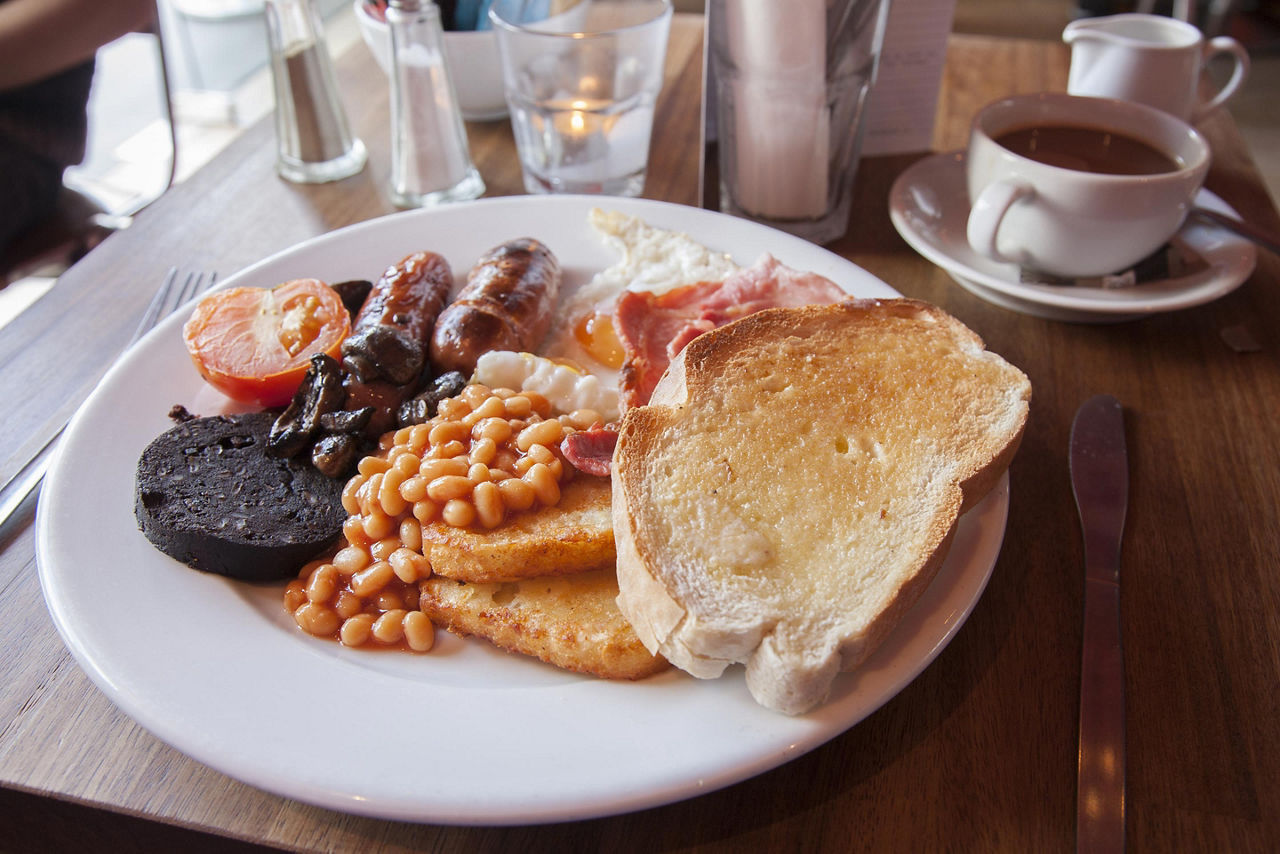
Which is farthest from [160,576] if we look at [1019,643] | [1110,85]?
[1110,85]

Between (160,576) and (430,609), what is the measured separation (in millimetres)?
414

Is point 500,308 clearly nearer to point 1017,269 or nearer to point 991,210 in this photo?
point 991,210

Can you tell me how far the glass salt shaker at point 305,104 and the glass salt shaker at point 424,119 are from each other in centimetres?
27

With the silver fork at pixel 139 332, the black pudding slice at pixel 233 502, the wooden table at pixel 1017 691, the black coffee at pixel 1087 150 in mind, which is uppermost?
the black coffee at pixel 1087 150

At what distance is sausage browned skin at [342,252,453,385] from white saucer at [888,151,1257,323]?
3.71 ft

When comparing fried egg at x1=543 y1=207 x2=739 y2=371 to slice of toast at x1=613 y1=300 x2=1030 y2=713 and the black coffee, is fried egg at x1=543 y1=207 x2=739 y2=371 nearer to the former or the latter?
slice of toast at x1=613 y1=300 x2=1030 y2=713

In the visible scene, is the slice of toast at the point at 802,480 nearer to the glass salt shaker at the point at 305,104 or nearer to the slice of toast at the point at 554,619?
the slice of toast at the point at 554,619

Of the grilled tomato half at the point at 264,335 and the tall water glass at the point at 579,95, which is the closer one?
the grilled tomato half at the point at 264,335

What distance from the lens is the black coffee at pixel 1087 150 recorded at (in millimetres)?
1979

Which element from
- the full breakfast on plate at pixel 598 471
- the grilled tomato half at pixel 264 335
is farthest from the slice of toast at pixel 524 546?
the grilled tomato half at pixel 264 335

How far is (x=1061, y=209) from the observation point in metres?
1.82

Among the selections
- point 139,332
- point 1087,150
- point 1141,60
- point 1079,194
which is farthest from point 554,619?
point 1141,60

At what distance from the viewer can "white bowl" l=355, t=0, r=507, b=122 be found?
100 inches

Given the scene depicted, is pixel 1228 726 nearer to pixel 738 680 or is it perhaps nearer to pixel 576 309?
pixel 738 680
